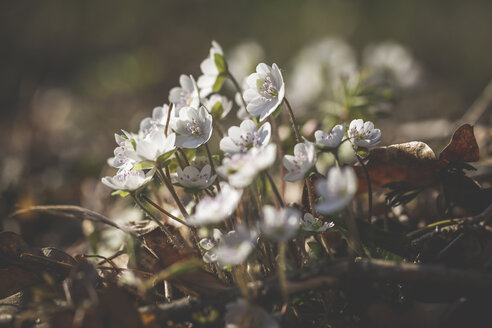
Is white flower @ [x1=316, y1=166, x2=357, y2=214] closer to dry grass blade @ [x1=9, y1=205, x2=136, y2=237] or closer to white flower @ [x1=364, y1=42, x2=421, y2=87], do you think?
dry grass blade @ [x1=9, y1=205, x2=136, y2=237]

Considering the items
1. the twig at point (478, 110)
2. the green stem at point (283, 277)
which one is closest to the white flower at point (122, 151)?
the green stem at point (283, 277)

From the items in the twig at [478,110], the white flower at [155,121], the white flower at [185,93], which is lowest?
the twig at [478,110]

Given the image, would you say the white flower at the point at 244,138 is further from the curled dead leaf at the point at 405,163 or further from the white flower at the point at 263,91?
the curled dead leaf at the point at 405,163

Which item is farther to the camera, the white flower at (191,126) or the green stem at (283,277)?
the white flower at (191,126)

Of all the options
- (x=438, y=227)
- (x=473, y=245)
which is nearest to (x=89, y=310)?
(x=438, y=227)

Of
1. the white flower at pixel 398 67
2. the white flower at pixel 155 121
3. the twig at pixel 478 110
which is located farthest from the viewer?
the white flower at pixel 398 67

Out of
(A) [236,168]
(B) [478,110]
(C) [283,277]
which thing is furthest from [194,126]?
(B) [478,110]

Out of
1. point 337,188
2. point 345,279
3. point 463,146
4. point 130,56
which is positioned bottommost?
point 345,279

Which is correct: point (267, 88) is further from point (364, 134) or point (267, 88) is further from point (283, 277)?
point (283, 277)
